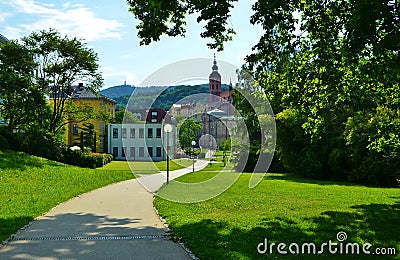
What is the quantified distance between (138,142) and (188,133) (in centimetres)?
2231

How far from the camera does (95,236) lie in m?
8.77

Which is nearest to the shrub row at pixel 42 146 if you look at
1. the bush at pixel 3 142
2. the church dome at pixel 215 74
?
the bush at pixel 3 142

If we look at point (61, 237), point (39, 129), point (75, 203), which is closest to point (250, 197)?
point (75, 203)

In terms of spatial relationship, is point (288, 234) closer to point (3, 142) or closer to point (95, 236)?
point (95, 236)

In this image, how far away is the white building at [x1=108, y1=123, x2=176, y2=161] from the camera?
46906 mm

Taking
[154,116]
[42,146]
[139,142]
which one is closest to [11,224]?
[42,146]

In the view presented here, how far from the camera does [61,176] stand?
24.4m

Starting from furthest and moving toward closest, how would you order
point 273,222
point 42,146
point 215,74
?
point 42,146 → point 215,74 → point 273,222

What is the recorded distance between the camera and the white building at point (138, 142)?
4691cm

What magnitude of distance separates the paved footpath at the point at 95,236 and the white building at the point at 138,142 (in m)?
22.1

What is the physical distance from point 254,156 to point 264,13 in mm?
32596

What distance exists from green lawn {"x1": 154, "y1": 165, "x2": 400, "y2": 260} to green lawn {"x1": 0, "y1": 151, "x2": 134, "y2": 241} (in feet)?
11.0

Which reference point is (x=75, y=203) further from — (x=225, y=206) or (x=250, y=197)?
(x=250, y=197)

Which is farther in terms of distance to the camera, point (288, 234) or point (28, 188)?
point (28, 188)
